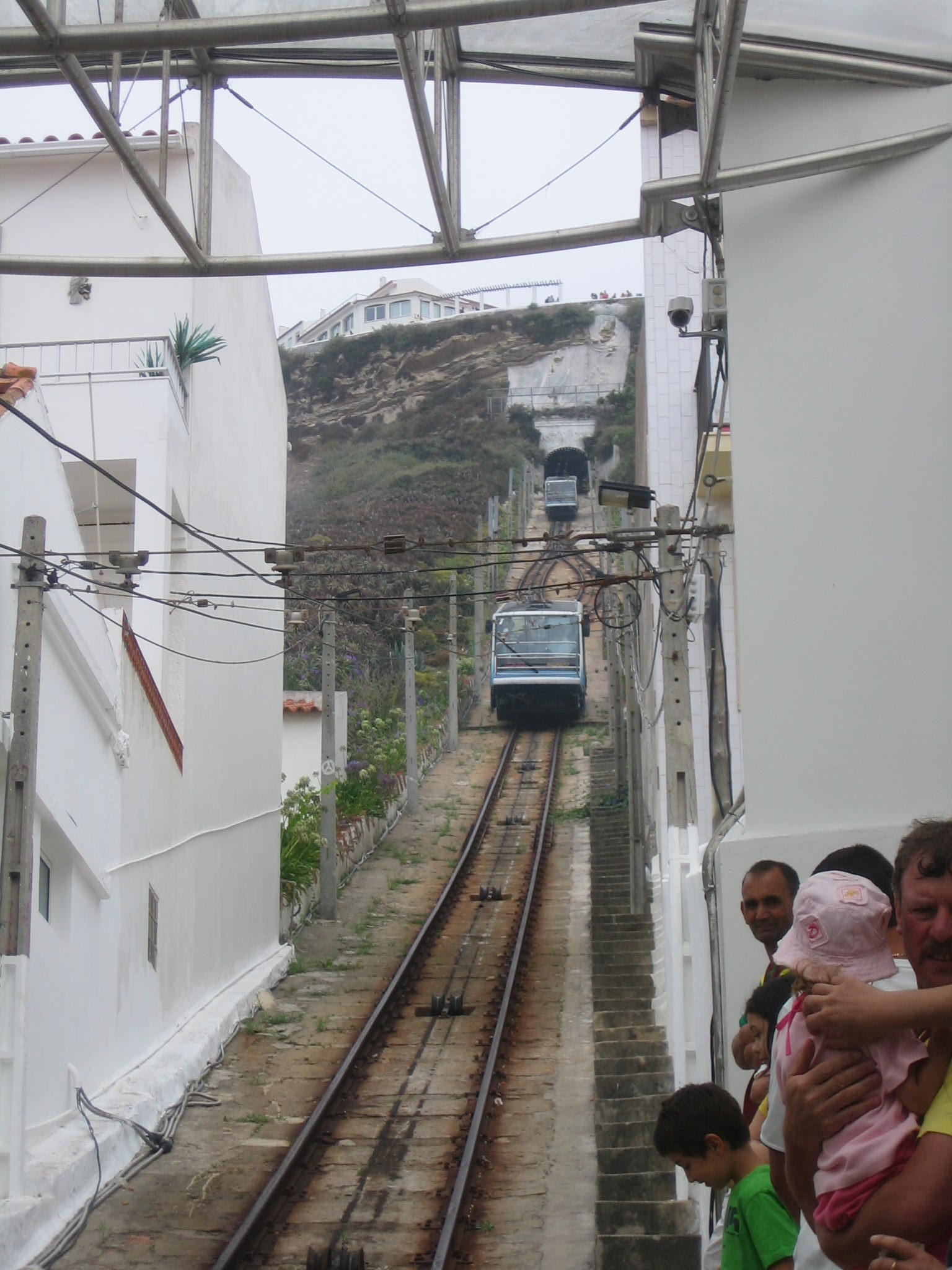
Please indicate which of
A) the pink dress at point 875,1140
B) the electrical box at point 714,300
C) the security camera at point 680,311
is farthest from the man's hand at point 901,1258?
the security camera at point 680,311

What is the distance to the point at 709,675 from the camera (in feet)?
34.7

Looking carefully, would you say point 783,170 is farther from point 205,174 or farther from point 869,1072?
point 869,1072

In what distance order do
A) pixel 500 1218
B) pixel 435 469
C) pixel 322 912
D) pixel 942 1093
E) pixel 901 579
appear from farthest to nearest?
pixel 435 469 < pixel 322 912 < pixel 500 1218 < pixel 901 579 < pixel 942 1093

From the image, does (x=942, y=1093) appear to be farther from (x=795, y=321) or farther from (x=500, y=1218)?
(x=500, y=1218)

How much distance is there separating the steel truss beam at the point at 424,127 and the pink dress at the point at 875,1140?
13.1ft

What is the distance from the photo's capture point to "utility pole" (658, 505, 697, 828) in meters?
11.0

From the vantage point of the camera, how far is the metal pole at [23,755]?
864 cm

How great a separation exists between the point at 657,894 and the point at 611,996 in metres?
1.37

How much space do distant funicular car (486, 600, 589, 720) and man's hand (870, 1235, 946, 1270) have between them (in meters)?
32.0

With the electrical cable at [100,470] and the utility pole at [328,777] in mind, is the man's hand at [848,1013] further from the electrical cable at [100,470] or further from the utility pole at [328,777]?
the utility pole at [328,777]

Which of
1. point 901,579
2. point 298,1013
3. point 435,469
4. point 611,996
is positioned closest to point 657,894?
point 611,996

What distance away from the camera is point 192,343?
49.2ft

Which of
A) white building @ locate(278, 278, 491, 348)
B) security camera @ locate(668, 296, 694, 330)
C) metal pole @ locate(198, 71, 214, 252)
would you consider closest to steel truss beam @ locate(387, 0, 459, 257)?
metal pole @ locate(198, 71, 214, 252)

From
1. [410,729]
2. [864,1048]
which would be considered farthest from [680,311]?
[410,729]
